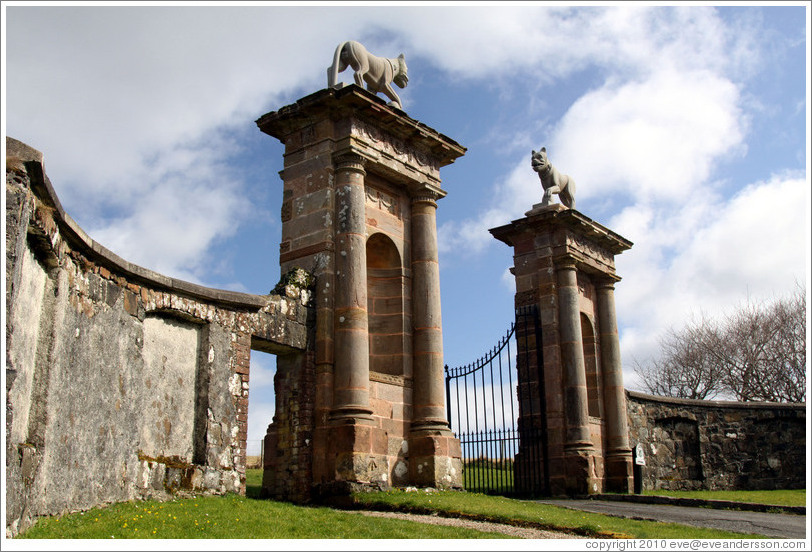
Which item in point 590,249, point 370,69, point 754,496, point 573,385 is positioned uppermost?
point 370,69

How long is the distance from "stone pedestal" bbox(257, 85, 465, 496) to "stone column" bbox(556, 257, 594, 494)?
12.4 ft

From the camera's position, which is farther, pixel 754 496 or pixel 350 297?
pixel 754 496

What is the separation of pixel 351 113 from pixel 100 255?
4965 mm

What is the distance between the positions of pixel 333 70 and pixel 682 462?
1244 cm

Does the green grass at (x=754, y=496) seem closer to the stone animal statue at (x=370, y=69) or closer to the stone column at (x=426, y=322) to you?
the stone column at (x=426, y=322)

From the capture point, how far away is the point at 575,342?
15.4 meters

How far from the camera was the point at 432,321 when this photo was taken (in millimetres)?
12133

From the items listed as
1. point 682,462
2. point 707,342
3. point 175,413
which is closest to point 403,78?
point 175,413

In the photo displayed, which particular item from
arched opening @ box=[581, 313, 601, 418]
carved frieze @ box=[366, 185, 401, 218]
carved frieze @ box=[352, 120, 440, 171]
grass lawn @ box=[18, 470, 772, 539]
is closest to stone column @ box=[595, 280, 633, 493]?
arched opening @ box=[581, 313, 601, 418]

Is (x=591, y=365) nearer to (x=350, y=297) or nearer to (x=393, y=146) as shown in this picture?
(x=393, y=146)

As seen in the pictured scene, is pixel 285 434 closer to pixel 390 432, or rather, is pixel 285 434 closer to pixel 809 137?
pixel 390 432

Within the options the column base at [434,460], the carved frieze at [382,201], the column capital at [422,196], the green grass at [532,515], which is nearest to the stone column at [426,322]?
the column capital at [422,196]

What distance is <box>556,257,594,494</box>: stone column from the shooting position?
14641 mm

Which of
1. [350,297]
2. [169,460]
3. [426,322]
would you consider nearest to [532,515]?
[426,322]
